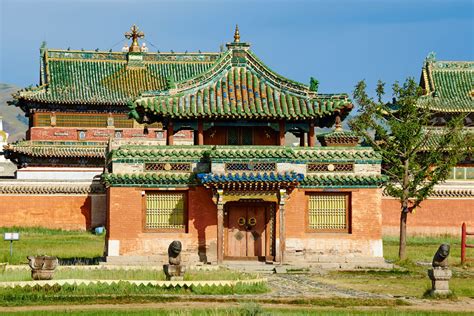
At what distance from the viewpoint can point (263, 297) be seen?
3083cm

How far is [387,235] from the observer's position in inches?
2473

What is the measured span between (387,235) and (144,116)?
74.6 ft

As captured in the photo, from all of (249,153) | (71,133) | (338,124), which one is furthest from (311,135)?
(71,133)

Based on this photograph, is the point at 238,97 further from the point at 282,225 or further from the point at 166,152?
the point at 282,225

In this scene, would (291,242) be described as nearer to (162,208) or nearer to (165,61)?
(162,208)

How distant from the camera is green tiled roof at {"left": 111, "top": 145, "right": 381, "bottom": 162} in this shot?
140ft

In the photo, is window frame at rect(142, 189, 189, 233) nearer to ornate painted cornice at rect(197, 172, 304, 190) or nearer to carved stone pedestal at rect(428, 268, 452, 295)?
ornate painted cornice at rect(197, 172, 304, 190)

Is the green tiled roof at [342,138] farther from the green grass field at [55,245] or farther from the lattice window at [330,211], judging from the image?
the green grass field at [55,245]

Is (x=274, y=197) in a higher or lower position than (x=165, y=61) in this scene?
lower

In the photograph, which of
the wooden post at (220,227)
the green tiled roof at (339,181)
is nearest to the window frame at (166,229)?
the wooden post at (220,227)

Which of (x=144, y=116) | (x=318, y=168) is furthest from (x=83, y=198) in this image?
(x=318, y=168)

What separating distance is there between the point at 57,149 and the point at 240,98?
31084 millimetres

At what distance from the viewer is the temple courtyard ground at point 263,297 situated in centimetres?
2789

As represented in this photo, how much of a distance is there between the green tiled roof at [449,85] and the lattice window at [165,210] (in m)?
32.3
